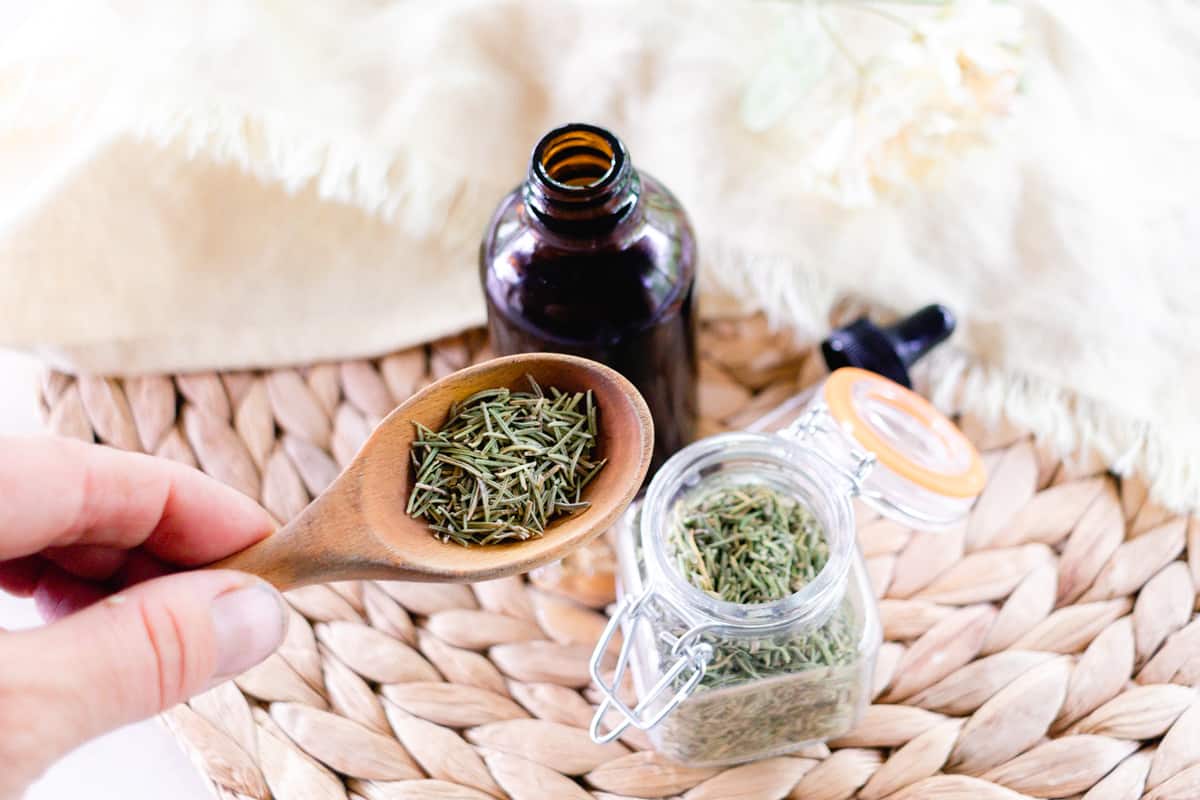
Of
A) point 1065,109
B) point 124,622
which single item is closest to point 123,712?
point 124,622

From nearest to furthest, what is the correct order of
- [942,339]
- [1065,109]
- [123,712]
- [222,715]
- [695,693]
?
[123,712]
[695,693]
[222,715]
[942,339]
[1065,109]

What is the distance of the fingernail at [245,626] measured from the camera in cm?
70

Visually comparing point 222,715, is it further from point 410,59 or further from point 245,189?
point 410,59

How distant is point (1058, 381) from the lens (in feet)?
3.69

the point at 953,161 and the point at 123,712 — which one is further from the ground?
the point at 953,161

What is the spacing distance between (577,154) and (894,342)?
39 centimetres

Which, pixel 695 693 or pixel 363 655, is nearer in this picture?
pixel 695 693

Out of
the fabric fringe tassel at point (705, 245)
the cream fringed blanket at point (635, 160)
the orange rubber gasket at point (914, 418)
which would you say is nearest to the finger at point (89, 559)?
the cream fringed blanket at point (635, 160)

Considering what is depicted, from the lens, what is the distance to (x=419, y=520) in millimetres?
821

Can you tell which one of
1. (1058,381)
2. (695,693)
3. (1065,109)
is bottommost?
(695,693)

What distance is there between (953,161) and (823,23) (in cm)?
22

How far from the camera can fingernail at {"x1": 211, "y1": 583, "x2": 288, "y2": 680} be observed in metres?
0.70

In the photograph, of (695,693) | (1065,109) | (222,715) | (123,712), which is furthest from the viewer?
(1065,109)

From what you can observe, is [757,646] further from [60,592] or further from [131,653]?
[60,592]
